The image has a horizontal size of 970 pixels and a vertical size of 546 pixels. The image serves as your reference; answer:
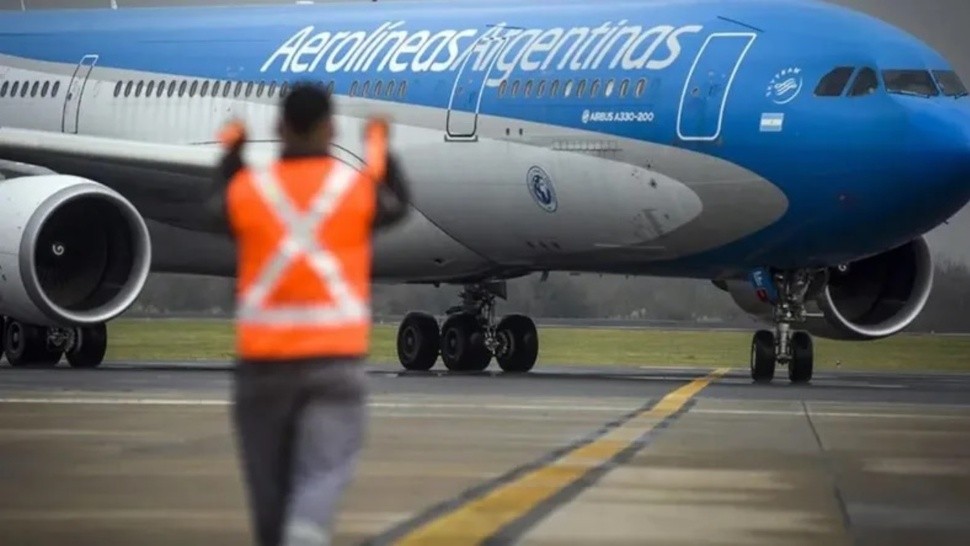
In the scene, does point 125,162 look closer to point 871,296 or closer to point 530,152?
point 530,152

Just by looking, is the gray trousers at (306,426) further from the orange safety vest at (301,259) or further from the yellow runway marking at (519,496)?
the yellow runway marking at (519,496)

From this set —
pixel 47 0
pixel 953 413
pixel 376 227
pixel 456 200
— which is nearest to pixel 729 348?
pixel 456 200

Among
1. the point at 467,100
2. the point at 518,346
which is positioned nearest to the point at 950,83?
the point at 467,100

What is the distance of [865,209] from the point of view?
887 inches

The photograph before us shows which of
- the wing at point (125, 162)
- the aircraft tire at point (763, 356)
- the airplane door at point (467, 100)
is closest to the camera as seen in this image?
the aircraft tire at point (763, 356)

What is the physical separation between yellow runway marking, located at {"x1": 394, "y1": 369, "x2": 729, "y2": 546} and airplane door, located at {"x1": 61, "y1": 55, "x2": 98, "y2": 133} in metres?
13.0

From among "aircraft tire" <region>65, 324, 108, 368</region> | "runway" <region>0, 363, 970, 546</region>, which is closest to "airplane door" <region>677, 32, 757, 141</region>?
"runway" <region>0, 363, 970, 546</region>

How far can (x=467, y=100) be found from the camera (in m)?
25.0

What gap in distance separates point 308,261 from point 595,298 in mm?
34290

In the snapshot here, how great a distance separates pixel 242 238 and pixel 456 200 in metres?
17.8

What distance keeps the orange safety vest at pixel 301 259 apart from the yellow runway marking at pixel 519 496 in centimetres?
215

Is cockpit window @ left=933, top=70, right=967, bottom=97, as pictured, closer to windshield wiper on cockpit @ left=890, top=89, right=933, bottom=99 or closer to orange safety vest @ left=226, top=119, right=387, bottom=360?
windshield wiper on cockpit @ left=890, top=89, right=933, bottom=99

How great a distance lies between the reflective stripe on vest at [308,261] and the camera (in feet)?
24.0

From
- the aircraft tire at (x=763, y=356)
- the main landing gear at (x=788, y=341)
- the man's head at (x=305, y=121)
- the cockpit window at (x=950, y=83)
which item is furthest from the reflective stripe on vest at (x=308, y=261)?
the aircraft tire at (x=763, y=356)
